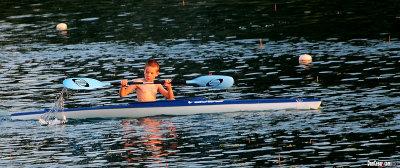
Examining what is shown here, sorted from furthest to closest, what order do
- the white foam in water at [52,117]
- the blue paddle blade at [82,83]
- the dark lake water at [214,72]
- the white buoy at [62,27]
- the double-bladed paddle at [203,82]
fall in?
the white buoy at [62,27] → the blue paddle blade at [82,83] → the double-bladed paddle at [203,82] → the white foam in water at [52,117] → the dark lake water at [214,72]

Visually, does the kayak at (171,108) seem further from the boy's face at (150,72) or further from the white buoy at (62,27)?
the white buoy at (62,27)

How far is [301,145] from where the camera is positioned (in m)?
15.5

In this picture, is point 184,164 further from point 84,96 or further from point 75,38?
point 75,38

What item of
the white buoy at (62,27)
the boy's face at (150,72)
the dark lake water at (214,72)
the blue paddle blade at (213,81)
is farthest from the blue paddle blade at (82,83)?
the white buoy at (62,27)

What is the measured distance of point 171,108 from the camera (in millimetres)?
19781

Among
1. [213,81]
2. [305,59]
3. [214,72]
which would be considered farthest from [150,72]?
[305,59]

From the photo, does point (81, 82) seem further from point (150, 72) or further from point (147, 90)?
point (150, 72)

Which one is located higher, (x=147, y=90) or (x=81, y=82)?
(x=81, y=82)

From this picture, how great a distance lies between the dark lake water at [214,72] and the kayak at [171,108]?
286 mm

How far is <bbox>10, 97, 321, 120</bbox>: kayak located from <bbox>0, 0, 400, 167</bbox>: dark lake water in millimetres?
286

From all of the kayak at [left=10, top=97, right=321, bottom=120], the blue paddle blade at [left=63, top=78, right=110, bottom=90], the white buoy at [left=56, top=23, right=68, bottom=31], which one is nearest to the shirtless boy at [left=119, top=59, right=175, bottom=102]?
the kayak at [left=10, top=97, right=321, bottom=120]

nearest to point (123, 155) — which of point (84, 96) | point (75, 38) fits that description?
point (84, 96)

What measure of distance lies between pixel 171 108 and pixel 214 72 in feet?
18.6

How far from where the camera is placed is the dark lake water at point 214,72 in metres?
15.5
